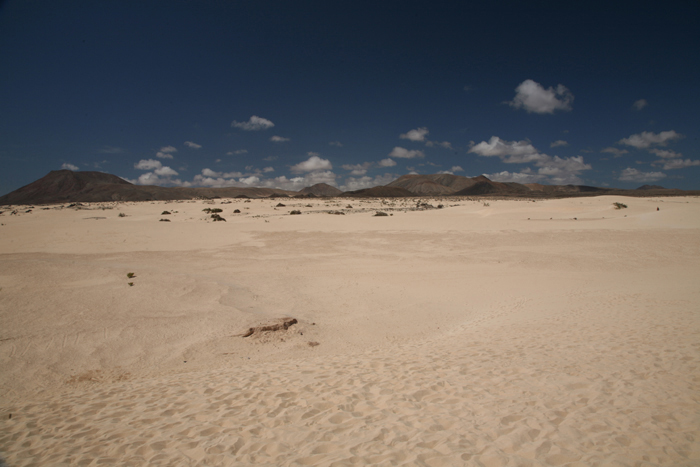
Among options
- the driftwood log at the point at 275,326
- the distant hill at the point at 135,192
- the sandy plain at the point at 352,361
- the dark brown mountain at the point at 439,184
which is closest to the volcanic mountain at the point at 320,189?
the distant hill at the point at 135,192

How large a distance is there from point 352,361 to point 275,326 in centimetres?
225

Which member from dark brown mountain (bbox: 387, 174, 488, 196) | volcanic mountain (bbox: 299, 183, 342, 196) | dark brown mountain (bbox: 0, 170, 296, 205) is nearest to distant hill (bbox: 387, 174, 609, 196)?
dark brown mountain (bbox: 387, 174, 488, 196)

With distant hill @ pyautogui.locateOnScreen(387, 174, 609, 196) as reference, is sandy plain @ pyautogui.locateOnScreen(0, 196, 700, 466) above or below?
below

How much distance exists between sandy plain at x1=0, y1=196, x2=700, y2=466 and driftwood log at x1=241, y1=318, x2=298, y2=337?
15cm

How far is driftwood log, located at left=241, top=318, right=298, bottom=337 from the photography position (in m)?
6.69

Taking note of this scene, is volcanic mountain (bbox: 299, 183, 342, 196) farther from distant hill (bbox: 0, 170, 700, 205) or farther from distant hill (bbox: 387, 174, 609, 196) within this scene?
distant hill (bbox: 387, 174, 609, 196)

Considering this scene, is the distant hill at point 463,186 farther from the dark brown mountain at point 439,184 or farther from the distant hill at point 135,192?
the distant hill at point 135,192

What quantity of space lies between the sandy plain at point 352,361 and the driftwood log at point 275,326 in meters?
0.15

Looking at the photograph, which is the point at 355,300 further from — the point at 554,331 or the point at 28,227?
the point at 28,227

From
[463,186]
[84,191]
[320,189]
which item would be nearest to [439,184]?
[463,186]

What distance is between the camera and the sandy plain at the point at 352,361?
122 inches

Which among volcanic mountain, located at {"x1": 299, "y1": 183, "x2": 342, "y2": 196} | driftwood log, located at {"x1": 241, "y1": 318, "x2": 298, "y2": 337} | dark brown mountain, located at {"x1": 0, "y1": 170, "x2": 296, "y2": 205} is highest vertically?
volcanic mountain, located at {"x1": 299, "y1": 183, "x2": 342, "y2": 196}

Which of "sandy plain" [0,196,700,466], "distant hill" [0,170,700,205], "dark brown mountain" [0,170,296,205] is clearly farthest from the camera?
"dark brown mountain" [0,170,296,205]

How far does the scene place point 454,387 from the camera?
4.20 metres
